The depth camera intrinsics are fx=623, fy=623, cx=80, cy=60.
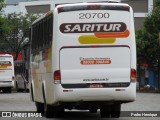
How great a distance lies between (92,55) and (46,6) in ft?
278

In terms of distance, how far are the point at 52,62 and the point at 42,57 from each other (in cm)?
220

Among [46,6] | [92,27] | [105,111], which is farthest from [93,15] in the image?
[46,6]

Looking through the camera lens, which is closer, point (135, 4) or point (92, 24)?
point (92, 24)

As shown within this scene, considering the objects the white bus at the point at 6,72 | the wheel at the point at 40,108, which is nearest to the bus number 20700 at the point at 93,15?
the wheel at the point at 40,108

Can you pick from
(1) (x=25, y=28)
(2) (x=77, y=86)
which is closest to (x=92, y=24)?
(2) (x=77, y=86)

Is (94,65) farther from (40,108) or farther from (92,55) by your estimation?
(40,108)

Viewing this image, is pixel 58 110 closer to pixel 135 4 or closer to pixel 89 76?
pixel 89 76

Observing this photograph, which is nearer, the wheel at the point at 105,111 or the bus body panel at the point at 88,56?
the bus body panel at the point at 88,56

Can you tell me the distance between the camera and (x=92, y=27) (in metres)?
17.5

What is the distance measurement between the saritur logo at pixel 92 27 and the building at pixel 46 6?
7453cm

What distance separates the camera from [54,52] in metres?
17.5

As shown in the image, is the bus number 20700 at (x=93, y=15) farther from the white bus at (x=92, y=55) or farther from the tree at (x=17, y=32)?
the tree at (x=17, y=32)

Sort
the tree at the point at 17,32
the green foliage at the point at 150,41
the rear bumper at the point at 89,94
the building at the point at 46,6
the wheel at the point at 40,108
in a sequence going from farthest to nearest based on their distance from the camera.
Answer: the building at the point at 46,6 < the tree at the point at 17,32 < the green foliage at the point at 150,41 < the wheel at the point at 40,108 < the rear bumper at the point at 89,94

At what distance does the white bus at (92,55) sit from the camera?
17172 mm
